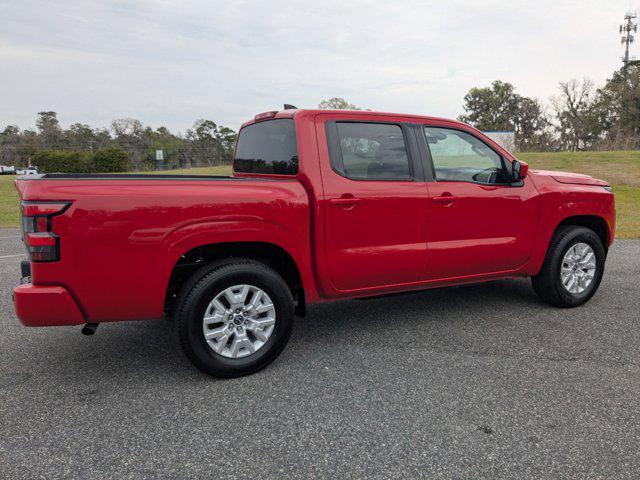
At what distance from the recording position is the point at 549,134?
60.9m

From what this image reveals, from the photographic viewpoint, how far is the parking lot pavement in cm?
224

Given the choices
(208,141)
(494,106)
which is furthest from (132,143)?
(494,106)

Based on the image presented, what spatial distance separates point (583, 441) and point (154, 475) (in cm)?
211

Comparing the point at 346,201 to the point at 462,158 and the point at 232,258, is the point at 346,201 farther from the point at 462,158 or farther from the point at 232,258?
the point at 462,158

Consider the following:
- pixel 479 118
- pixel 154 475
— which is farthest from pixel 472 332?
pixel 479 118

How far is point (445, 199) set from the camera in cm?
377

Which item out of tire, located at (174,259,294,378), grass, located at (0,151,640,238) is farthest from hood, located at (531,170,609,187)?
grass, located at (0,151,640,238)

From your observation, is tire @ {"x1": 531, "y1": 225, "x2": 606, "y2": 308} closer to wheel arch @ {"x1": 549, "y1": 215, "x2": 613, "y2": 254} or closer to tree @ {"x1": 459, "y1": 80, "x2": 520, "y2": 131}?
wheel arch @ {"x1": 549, "y1": 215, "x2": 613, "y2": 254}

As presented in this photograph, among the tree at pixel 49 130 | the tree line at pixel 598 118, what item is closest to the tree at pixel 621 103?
→ the tree line at pixel 598 118

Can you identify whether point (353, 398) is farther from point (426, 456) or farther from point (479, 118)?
point (479, 118)

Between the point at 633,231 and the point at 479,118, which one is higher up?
the point at 479,118

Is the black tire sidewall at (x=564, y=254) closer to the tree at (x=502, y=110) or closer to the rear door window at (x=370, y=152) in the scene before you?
the rear door window at (x=370, y=152)

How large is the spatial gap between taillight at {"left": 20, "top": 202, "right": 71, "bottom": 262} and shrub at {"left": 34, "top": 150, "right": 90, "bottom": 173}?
56621 mm

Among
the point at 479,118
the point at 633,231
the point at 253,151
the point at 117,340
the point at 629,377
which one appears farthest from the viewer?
the point at 479,118
